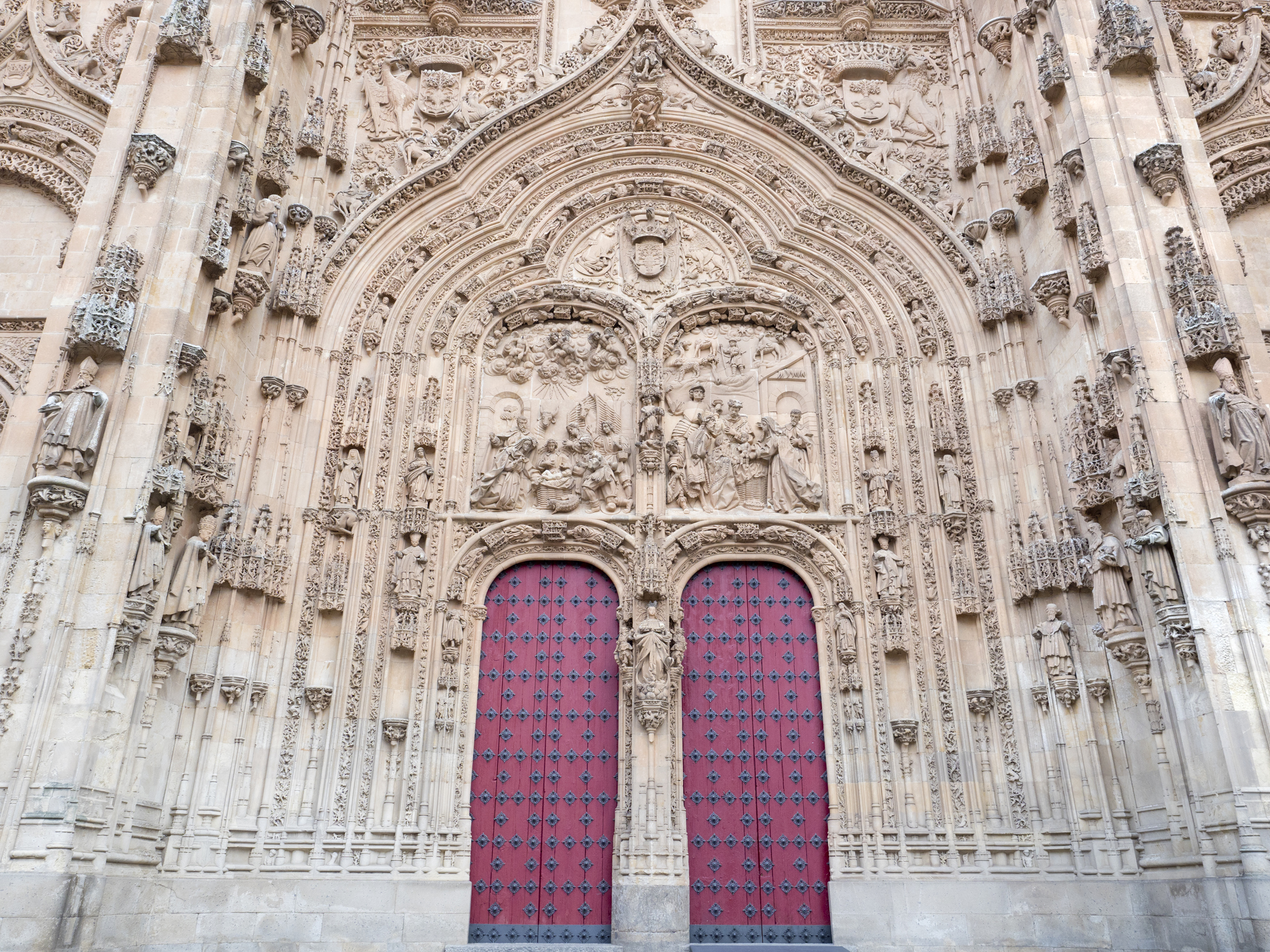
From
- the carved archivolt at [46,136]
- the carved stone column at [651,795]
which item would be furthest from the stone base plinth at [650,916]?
the carved archivolt at [46,136]

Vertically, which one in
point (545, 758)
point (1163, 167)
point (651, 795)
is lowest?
point (651, 795)

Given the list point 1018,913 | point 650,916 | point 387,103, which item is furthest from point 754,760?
point 387,103

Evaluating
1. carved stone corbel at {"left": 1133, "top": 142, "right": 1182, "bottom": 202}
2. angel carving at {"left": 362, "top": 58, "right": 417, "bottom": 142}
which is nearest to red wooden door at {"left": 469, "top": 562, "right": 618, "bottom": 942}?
angel carving at {"left": 362, "top": 58, "right": 417, "bottom": 142}

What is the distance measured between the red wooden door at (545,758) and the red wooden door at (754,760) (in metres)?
0.99

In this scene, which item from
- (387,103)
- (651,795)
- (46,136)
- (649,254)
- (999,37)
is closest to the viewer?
(651,795)

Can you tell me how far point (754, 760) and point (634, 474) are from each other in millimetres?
3723

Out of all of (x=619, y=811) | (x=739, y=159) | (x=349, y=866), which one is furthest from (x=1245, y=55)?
(x=349, y=866)

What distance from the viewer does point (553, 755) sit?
10.9 m

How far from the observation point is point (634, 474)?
12.0m

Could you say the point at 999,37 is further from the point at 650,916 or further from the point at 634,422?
the point at 650,916

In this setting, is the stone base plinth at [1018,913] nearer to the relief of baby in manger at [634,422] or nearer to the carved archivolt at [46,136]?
the relief of baby in manger at [634,422]

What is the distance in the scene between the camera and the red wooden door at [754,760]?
10250 millimetres

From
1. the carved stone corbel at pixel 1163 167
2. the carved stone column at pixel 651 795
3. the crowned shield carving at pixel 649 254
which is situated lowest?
the carved stone column at pixel 651 795

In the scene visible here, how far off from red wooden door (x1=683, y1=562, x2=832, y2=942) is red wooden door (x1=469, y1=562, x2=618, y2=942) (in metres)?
0.99
